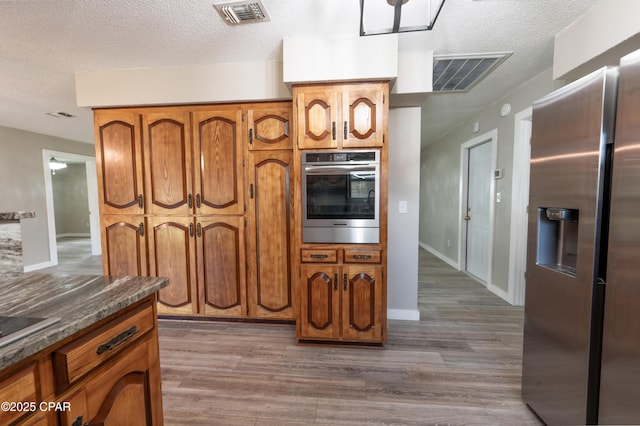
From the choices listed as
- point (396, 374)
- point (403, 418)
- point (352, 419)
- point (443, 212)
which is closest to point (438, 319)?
point (396, 374)

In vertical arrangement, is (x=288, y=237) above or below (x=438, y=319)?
above

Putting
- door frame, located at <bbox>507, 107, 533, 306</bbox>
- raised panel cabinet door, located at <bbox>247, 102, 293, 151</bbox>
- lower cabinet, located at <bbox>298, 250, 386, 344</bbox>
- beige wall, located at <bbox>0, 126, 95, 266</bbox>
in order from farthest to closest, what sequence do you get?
beige wall, located at <bbox>0, 126, 95, 266</bbox> < door frame, located at <bbox>507, 107, 533, 306</bbox> < raised panel cabinet door, located at <bbox>247, 102, 293, 151</bbox> < lower cabinet, located at <bbox>298, 250, 386, 344</bbox>

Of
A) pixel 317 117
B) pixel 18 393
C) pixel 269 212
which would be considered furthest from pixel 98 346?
pixel 317 117

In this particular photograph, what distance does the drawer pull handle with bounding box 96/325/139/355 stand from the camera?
2.83 ft

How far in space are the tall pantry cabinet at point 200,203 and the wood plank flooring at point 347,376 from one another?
15.0 inches

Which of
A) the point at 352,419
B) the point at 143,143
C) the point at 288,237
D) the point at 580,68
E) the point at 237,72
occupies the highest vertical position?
the point at 237,72

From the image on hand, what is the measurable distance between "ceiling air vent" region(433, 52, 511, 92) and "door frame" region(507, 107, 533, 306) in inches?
27.2

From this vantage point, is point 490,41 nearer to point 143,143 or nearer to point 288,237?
point 288,237

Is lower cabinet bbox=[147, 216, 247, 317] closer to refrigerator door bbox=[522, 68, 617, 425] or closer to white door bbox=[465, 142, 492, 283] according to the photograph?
refrigerator door bbox=[522, 68, 617, 425]

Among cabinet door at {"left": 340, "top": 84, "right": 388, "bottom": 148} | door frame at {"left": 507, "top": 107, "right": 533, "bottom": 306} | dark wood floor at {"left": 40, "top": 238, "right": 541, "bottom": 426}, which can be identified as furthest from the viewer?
door frame at {"left": 507, "top": 107, "right": 533, "bottom": 306}

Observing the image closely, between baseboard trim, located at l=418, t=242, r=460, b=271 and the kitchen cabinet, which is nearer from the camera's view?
the kitchen cabinet

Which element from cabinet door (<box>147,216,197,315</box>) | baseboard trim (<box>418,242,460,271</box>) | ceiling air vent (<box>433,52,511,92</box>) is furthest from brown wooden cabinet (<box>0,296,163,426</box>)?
baseboard trim (<box>418,242,460,271</box>)

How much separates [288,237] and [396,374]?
1.42 m

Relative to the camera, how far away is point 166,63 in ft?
8.11
